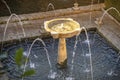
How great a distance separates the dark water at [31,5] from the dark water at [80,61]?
88.4 inches

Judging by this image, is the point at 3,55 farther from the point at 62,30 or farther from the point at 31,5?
the point at 31,5

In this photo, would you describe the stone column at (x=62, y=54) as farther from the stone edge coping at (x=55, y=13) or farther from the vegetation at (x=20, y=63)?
the stone edge coping at (x=55, y=13)

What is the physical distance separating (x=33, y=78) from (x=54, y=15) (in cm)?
355

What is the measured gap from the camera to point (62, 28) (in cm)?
816

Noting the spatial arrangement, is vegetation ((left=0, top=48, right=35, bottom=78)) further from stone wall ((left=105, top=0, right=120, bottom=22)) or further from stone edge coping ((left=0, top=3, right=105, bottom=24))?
stone wall ((left=105, top=0, right=120, bottom=22))

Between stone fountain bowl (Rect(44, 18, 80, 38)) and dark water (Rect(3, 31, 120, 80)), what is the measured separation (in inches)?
38.5

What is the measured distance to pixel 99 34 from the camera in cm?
1010

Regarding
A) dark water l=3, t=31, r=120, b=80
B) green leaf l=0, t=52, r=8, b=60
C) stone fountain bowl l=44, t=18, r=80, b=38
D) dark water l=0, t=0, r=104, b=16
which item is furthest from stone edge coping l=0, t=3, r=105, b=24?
stone fountain bowl l=44, t=18, r=80, b=38

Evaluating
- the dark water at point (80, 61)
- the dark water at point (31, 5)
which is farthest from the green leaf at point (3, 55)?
the dark water at point (31, 5)

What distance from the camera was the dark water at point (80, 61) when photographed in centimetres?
809

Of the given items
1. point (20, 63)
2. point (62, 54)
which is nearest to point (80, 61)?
point (62, 54)

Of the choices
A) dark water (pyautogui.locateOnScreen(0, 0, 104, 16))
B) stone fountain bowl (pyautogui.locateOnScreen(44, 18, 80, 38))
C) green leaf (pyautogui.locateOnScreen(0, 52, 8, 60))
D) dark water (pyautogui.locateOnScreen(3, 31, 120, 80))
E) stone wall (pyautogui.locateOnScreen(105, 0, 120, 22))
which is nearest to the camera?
stone fountain bowl (pyautogui.locateOnScreen(44, 18, 80, 38))

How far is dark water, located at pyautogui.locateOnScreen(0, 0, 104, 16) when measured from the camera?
11.5 meters

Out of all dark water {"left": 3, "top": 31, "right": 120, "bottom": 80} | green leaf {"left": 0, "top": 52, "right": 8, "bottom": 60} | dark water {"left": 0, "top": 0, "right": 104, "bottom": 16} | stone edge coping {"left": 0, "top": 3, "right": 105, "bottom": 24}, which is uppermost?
dark water {"left": 0, "top": 0, "right": 104, "bottom": 16}
